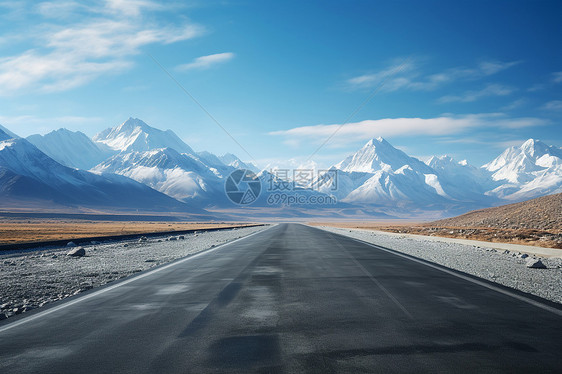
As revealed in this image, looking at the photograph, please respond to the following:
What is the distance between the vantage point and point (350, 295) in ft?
31.2

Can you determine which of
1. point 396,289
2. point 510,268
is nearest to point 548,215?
point 510,268

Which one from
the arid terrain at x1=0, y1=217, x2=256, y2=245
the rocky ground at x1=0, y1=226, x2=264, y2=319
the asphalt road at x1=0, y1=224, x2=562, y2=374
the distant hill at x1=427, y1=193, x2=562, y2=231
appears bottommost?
the arid terrain at x1=0, y1=217, x2=256, y2=245

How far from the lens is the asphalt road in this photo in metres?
5.00

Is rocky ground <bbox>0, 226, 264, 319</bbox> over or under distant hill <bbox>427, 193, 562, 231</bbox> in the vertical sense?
under

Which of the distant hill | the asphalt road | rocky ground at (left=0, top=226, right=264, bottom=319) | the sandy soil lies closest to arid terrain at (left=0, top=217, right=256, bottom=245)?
rocky ground at (left=0, top=226, right=264, bottom=319)

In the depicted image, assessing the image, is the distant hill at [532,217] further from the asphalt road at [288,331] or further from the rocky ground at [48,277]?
the rocky ground at [48,277]

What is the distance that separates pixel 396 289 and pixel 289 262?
283 inches

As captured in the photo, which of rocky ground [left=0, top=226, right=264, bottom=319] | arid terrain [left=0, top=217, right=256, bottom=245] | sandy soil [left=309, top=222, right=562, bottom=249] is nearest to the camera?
rocky ground [left=0, top=226, right=264, bottom=319]

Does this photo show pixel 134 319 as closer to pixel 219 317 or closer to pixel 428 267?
pixel 219 317

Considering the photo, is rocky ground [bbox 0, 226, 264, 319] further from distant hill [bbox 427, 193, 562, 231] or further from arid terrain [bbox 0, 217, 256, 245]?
distant hill [bbox 427, 193, 562, 231]

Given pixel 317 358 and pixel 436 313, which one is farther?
pixel 436 313

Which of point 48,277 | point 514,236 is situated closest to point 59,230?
point 48,277

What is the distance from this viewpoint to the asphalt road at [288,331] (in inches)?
197

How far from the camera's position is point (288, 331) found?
21.0 feet
